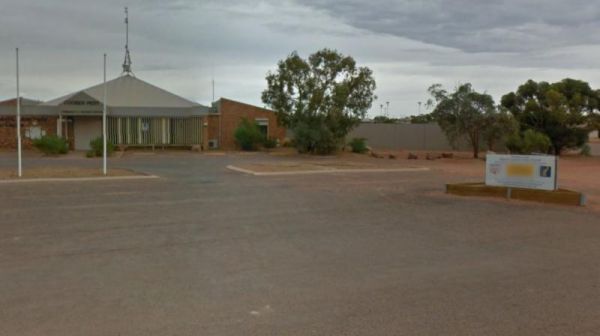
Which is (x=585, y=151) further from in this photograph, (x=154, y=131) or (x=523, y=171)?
(x=523, y=171)

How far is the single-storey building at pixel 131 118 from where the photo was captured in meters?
36.6

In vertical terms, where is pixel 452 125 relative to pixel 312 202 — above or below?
above

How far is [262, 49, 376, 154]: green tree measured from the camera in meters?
33.4

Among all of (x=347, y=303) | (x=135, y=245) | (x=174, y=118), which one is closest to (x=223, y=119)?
(x=174, y=118)

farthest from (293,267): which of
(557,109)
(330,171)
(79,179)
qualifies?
(557,109)

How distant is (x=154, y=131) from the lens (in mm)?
38500

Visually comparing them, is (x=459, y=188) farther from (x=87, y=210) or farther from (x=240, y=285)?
(x=240, y=285)

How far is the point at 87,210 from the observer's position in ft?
38.3

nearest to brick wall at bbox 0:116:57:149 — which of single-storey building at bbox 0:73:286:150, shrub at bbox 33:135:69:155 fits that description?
single-storey building at bbox 0:73:286:150

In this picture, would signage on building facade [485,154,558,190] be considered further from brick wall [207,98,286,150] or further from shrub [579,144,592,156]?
shrub [579,144,592,156]

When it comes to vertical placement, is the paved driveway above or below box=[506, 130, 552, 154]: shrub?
below

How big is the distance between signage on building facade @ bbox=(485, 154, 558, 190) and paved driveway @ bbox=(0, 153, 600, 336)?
107 centimetres

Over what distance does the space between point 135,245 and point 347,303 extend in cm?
390

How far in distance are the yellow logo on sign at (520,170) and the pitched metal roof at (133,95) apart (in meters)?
28.1
